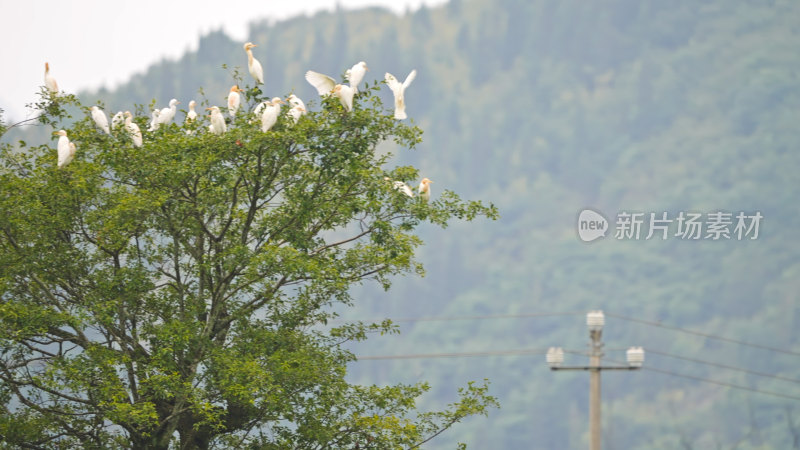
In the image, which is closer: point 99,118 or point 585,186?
point 99,118

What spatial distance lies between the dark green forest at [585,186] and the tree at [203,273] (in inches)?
3049

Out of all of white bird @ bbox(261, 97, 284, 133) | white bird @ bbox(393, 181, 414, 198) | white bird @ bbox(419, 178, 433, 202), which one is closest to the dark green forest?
white bird @ bbox(419, 178, 433, 202)

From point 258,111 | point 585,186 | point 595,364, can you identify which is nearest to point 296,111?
point 258,111

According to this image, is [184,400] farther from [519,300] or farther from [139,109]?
[519,300]

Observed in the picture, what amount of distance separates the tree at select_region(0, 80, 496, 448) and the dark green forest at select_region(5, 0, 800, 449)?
3049 inches

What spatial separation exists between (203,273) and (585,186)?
14793 cm

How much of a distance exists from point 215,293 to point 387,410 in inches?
89.0

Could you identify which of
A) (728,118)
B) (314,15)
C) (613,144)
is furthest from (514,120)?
(314,15)

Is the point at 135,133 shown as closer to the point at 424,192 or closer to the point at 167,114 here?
the point at 167,114

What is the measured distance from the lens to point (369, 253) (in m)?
12.7

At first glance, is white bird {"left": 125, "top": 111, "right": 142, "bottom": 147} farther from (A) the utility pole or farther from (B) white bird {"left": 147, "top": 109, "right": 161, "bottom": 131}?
(A) the utility pole

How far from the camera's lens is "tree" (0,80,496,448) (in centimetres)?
1158

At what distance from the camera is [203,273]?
12.4 meters

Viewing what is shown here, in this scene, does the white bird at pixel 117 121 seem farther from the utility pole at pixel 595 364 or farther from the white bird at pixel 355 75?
the utility pole at pixel 595 364
